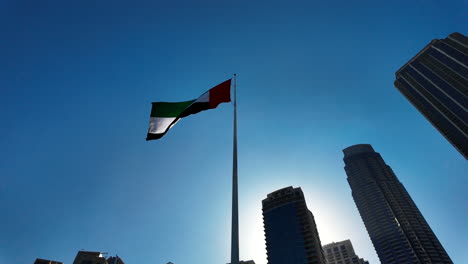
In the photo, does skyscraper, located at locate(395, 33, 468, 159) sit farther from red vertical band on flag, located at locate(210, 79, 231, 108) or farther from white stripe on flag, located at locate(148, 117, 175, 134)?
white stripe on flag, located at locate(148, 117, 175, 134)

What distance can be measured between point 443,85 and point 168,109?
7157 inches

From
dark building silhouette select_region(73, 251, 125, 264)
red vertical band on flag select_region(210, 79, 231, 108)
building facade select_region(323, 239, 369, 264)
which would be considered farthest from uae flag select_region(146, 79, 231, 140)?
building facade select_region(323, 239, 369, 264)

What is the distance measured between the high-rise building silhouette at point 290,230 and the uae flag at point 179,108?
120 metres

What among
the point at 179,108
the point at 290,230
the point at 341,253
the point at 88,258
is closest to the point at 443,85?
the point at 290,230

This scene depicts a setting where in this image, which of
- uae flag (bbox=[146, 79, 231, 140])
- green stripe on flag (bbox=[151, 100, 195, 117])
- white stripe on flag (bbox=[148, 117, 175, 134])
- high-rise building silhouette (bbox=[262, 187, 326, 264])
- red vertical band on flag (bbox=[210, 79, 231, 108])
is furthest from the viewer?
high-rise building silhouette (bbox=[262, 187, 326, 264])

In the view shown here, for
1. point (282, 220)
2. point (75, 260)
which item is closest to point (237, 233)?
point (75, 260)

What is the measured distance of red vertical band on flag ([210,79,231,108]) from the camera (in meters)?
16.2

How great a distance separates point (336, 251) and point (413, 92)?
121m

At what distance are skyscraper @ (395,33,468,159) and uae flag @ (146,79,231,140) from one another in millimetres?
165822

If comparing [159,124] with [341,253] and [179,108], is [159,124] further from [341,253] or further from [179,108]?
[341,253]

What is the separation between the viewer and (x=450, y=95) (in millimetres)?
144000

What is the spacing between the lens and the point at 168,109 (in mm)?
17109

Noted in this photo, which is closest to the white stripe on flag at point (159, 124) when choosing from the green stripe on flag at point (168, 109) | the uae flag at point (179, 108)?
the uae flag at point (179, 108)

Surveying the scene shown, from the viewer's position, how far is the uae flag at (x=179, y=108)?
51.4ft
